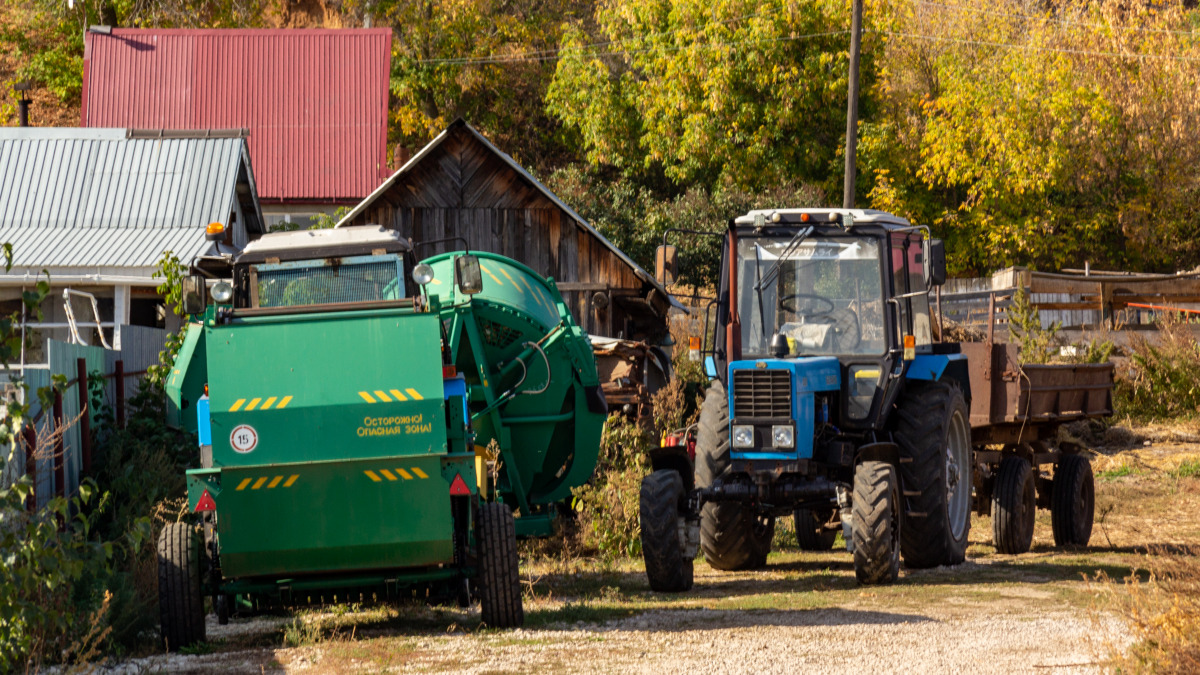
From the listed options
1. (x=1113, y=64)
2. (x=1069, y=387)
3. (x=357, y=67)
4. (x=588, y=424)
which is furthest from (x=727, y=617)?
(x=1113, y=64)

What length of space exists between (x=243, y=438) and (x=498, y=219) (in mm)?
15871

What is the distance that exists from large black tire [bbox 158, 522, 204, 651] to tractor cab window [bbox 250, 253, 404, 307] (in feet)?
8.76

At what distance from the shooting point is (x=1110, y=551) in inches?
506

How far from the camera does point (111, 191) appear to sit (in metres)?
23.3

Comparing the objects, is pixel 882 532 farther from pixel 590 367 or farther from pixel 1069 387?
pixel 1069 387

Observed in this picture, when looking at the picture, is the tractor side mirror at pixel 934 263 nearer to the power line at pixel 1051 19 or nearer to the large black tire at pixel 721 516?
the large black tire at pixel 721 516

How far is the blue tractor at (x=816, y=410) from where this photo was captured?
10.1 meters

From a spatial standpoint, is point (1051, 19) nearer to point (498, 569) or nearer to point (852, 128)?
point (852, 128)

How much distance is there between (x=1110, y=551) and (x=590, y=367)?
5499mm

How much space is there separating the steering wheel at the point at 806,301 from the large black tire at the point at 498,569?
3.46 metres

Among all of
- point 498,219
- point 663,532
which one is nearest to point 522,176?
point 498,219

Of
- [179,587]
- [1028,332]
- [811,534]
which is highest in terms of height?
[1028,332]

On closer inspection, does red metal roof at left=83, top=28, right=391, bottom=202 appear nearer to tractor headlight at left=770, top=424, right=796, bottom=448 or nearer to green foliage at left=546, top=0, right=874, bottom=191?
green foliage at left=546, top=0, right=874, bottom=191

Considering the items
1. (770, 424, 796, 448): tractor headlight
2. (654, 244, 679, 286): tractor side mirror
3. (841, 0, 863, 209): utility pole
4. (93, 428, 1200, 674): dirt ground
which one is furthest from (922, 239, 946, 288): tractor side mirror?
(841, 0, 863, 209): utility pole
